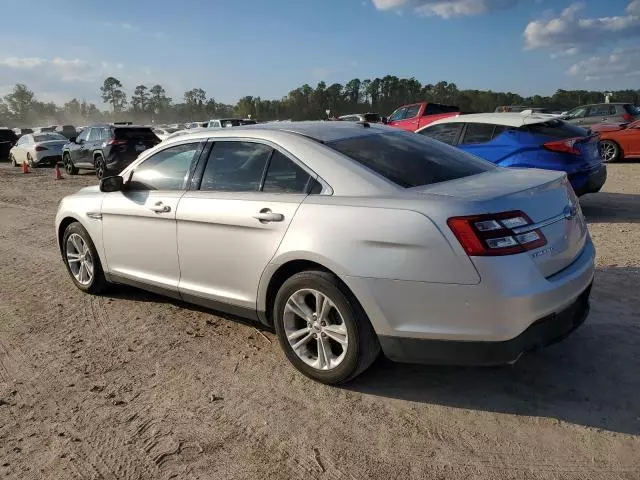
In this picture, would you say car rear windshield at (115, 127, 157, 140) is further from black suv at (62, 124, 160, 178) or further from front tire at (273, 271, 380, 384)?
front tire at (273, 271, 380, 384)

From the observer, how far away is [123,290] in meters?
5.43

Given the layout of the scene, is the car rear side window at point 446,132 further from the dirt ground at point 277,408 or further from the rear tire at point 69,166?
the rear tire at point 69,166

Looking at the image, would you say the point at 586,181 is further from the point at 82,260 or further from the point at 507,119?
the point at 82,260

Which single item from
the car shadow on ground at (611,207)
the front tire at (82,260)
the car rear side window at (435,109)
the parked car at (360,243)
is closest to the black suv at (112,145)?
the car rear side window at (435,109)

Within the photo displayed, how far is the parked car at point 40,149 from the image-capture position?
21.6 metres

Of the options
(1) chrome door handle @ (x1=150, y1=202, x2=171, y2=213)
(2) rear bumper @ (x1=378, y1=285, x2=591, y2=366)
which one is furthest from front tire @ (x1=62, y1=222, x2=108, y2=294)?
(2) rear bumper @ (x1=378, y1=285, x2=591, y2=366)

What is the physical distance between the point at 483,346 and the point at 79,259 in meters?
4.07

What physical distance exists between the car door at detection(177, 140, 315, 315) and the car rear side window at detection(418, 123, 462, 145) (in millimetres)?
5186

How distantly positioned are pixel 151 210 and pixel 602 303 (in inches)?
146

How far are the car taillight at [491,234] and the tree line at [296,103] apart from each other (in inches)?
1373

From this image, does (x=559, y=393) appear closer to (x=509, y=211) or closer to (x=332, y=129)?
(x=509, y=211)

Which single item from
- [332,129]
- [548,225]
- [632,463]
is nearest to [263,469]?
[632,463]

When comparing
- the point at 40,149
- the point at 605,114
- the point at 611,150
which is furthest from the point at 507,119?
the point at 40,149

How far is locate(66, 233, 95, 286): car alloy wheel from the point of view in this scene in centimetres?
521
